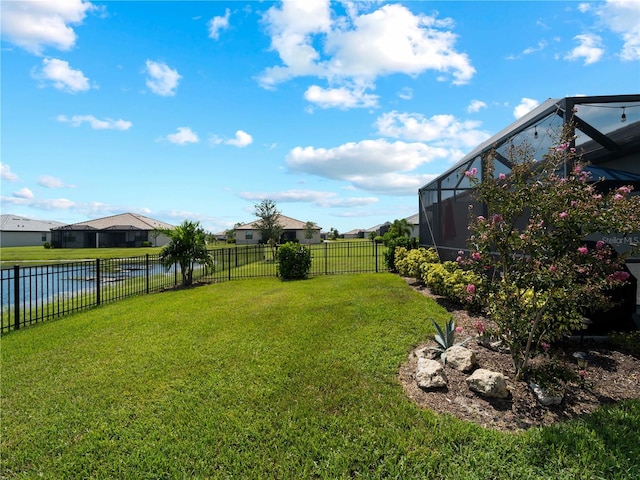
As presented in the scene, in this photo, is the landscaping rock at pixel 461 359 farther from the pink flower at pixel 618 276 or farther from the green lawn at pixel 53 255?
the green lawn at pixel 53 255

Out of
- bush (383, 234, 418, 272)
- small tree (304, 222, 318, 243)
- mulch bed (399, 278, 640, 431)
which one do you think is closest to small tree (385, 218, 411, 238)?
bush (383, 234, 418, 272)

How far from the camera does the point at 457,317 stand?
585 centimetres

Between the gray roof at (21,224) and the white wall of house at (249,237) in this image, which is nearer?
the gray roof at (21,224)

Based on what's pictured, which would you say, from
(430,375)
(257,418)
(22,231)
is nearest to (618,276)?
(430,375)

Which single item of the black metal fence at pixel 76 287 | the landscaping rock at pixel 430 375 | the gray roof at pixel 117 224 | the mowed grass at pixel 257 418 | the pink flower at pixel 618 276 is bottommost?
the mowed grass at pixel 257 418

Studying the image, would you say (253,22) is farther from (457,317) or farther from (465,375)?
(465,375)

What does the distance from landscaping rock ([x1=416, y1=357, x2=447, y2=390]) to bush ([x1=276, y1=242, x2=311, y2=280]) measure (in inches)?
318

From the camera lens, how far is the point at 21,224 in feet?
162

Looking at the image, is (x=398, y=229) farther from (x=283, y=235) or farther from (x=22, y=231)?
(x=22, y=231)

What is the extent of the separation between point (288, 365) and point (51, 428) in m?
2.31

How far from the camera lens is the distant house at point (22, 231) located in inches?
1820

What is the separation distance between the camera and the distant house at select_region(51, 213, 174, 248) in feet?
133

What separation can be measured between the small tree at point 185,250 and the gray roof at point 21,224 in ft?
168

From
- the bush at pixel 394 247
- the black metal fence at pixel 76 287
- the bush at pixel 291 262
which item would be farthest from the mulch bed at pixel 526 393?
the bush at pixel 394 247
